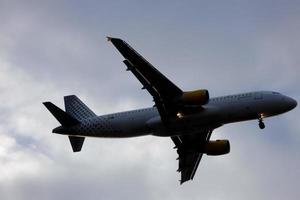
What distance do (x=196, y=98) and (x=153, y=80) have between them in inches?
209

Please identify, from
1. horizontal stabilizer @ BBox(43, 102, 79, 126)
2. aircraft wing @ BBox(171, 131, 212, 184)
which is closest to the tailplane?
horizontal stabilizer @ BBox(43, 102, 79, 126)

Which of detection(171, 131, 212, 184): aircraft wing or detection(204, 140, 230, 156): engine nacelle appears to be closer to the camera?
detection(204, 140, 230, 156): engine nacelle

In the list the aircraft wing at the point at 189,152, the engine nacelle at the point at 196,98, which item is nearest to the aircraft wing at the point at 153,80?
the engine nacelle at the point at 196,98

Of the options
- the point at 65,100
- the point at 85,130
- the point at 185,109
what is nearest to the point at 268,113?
the point at 185,109

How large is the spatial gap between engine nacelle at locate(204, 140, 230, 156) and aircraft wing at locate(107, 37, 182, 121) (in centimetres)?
1312

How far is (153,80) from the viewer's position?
6638 cm

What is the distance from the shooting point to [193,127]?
68.7 metres

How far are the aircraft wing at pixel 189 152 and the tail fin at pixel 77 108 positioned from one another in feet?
41.8

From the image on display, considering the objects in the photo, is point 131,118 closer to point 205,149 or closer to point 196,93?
point 196,93

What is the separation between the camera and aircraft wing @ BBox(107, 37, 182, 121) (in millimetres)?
62431

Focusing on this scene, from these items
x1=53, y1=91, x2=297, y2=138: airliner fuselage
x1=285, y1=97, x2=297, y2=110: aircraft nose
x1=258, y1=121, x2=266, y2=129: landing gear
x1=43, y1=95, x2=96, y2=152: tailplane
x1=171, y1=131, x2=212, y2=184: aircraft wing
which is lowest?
x1=171, y1=131, x2=212, y2=184: aircraft wing

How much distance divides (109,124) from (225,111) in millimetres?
14693

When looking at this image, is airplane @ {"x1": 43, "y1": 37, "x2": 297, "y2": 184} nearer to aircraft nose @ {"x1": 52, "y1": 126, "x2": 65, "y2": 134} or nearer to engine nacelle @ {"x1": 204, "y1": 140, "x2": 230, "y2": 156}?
aircraft nose @ {"x1": 52, "y1": 126, "x2": 65, "y2": 134}

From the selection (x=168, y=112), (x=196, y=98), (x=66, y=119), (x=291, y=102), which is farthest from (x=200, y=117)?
(x=66, y=119)
